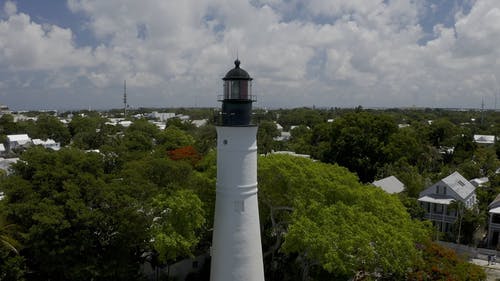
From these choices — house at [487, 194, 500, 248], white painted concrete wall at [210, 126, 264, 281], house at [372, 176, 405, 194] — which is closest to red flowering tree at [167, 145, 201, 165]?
house at [372, 176, 405, 194]

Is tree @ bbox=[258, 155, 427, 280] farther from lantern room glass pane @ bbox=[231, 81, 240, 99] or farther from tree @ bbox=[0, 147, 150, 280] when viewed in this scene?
tree @ bbox=[0, 147, 150, 280]

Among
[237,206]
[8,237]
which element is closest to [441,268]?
[237,206]

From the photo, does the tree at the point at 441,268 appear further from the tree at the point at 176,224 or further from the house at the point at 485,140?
the house at the point at 485,140

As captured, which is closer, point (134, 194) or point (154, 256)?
point (134, 194)

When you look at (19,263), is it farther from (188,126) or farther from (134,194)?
(188,126)

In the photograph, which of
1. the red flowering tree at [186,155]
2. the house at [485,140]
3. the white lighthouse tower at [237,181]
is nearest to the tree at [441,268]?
the white lighthouse tower at [237,181]

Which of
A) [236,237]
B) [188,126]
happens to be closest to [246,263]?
[236,237]
